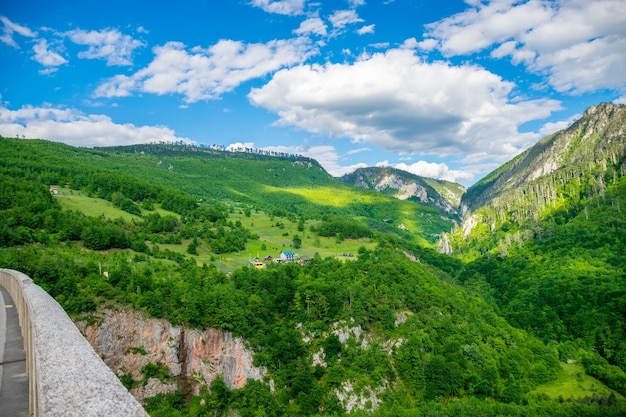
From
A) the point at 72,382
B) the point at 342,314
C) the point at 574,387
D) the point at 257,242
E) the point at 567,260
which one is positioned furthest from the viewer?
the point at 257,242

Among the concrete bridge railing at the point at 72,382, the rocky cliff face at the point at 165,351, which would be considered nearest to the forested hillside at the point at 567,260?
the rocky cliff face at the point at 165,351

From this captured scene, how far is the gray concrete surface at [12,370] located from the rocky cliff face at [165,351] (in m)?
33.5

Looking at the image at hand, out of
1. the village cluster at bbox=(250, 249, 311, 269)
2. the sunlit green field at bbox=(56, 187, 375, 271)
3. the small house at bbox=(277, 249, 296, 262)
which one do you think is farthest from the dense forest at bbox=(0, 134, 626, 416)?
the small house at bbox=(277, 249, 296, 262)

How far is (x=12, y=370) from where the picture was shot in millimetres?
13703

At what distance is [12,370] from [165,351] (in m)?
46.9

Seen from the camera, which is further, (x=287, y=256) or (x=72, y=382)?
(x=287, y=256)

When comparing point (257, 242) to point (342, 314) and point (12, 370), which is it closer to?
point (342, 314)

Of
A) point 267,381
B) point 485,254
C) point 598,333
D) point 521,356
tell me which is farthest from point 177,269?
point 485,254

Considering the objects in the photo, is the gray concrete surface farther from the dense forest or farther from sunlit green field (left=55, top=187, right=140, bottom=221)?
sunlit green field (left=55, top=187, right=140, bottom=221)

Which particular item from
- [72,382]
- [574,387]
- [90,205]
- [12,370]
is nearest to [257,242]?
[90,205]

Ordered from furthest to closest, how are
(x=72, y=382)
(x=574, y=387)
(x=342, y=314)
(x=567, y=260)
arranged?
(x=567, y=260)
(x=574, y=387)
(x=342, y=314)
(x=72, y=382)

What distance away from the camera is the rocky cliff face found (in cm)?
5209

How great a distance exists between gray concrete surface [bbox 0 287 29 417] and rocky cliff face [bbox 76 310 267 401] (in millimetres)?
33480

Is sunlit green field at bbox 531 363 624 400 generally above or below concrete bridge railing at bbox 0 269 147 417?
below
